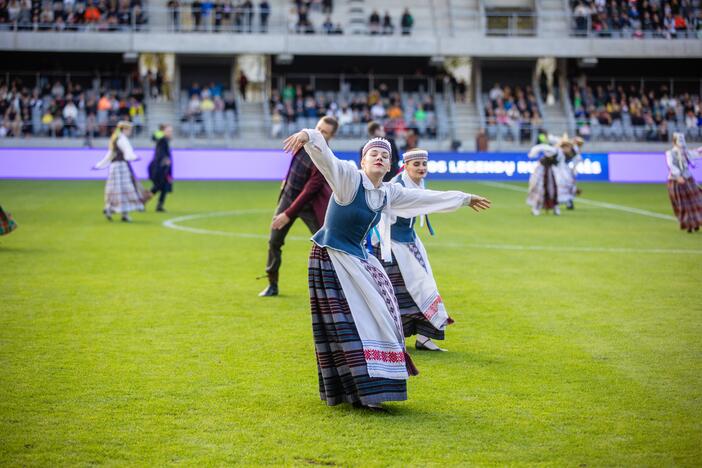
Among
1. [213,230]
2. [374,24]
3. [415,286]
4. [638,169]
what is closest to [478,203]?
[415,286]

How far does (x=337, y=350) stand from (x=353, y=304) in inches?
13.8

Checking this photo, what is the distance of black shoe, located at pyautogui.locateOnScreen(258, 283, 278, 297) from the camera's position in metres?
13.0

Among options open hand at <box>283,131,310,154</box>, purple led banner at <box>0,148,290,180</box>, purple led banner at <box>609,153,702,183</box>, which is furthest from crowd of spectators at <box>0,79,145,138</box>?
open hand at <box>283,131,310,154</box>

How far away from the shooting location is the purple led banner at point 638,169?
3872 centimetres

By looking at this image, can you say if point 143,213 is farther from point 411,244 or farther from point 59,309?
point 411,244

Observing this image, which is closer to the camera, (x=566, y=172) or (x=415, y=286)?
(x=415, y=286)

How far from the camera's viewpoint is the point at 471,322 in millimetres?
11250

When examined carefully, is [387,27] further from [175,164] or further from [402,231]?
[402,231]

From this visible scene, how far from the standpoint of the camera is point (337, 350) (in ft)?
24.2

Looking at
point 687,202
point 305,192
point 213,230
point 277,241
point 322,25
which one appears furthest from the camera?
point 322,25

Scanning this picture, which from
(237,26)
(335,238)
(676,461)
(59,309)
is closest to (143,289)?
(59,309)

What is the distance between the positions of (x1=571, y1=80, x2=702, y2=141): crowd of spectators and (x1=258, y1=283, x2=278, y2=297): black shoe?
117 feet

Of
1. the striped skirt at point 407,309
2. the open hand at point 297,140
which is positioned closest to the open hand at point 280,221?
the striped skirt at point 407,309

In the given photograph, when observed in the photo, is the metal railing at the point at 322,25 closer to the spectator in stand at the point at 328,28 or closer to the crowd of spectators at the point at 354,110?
the spectator in stand at the point at 328,28
